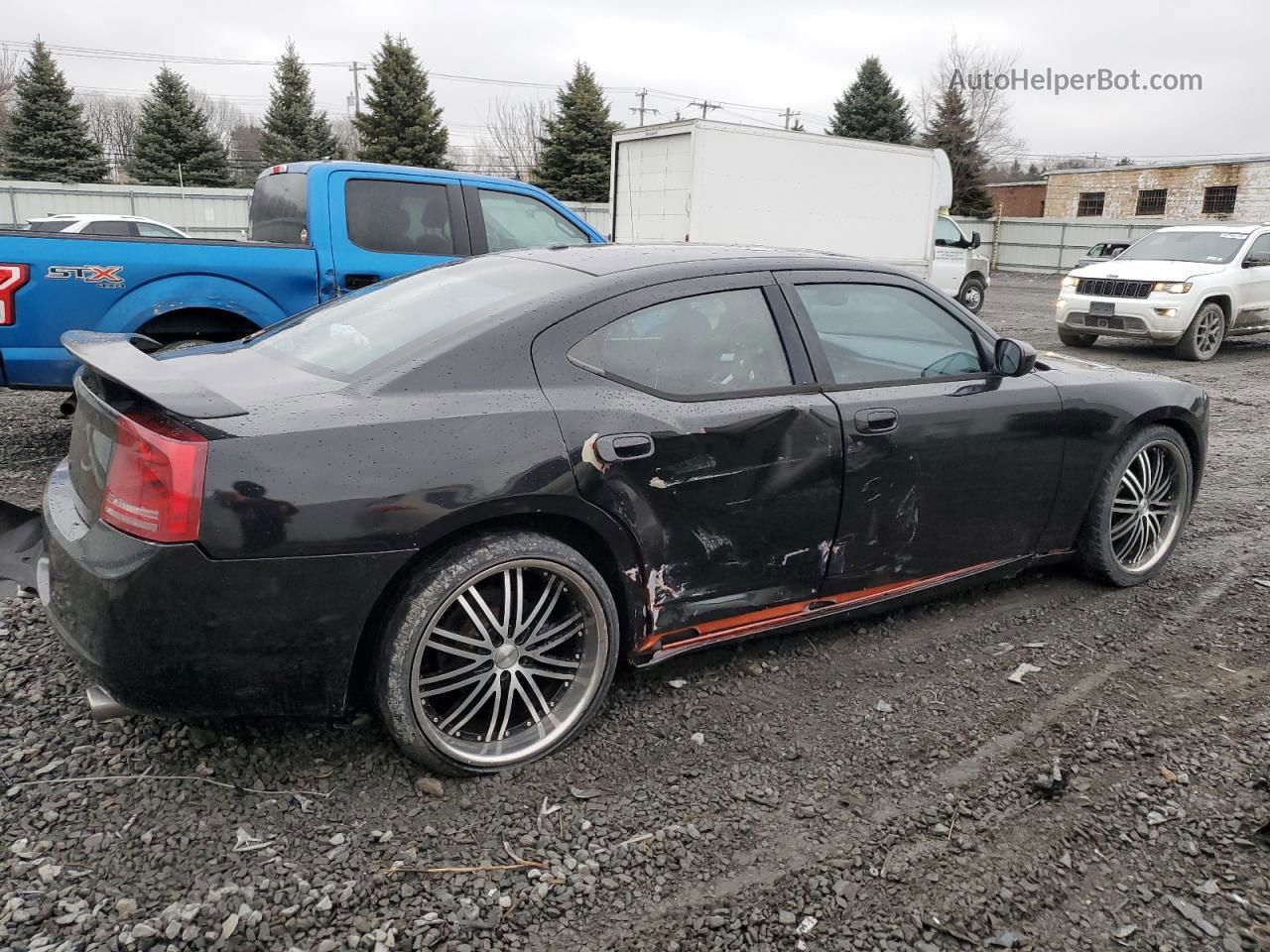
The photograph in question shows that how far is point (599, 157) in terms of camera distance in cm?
3694

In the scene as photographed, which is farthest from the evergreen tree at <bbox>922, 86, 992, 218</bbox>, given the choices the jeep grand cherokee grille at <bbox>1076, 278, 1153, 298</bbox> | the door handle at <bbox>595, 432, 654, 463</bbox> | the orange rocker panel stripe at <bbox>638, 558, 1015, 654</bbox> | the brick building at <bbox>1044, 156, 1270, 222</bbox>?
the door handle at <bbox>595, 432, 654, 463</bbox>

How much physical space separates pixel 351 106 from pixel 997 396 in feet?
230

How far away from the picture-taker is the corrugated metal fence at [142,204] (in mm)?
25391

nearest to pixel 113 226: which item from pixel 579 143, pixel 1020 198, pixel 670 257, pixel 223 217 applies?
pixel 223 217

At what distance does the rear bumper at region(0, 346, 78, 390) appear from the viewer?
5355 mm

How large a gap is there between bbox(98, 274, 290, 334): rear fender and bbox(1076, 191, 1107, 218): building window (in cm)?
4342

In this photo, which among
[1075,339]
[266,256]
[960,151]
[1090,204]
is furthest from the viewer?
[960,151]

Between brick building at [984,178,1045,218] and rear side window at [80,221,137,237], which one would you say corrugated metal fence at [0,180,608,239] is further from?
brick building at [984,178,1045,218]

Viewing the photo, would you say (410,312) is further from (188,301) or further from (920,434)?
(188,301)

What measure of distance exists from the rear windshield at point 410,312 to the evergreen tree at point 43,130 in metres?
39.1

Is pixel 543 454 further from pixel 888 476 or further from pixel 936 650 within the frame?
pixel 936 650

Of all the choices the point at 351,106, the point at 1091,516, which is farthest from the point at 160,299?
the point at 351,106

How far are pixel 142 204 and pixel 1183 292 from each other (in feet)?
86.3

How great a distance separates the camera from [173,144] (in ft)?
124
